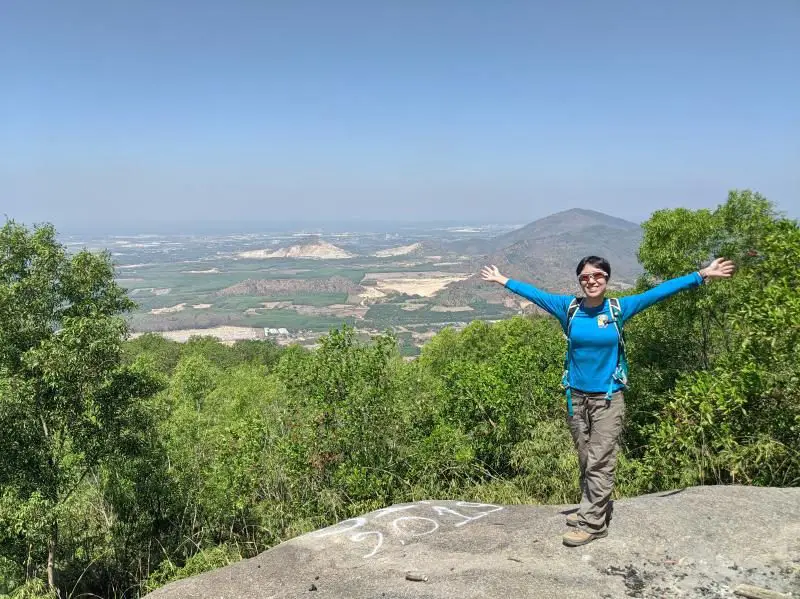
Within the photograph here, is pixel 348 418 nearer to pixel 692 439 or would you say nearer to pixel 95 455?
pixel 95 455

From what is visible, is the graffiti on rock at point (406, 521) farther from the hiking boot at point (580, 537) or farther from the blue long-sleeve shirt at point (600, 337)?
the blue long-sleeve shirt at point (600, 337)

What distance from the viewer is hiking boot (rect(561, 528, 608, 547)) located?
587 cm

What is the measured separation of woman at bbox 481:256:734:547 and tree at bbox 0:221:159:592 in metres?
10.9

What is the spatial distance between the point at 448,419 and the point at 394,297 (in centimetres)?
17522

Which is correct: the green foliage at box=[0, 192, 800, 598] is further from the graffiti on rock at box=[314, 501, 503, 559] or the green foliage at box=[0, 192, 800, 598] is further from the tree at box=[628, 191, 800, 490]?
the graffiti on rock at box=[314, 501, 503, 559]

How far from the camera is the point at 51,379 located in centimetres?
1211

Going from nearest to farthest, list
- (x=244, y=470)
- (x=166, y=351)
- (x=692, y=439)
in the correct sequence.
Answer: (x=692, y=439) < (x=244, y=470) < (x=166, y=351)

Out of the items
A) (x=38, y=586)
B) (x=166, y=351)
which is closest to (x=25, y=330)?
(x=38, y=586)

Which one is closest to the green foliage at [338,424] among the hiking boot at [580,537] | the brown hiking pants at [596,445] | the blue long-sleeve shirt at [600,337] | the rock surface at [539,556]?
the rock surface at [539,556]

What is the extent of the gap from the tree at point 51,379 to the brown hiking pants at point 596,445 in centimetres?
1090

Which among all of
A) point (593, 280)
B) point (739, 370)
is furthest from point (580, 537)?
point (739, 370)

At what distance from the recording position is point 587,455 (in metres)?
5.88

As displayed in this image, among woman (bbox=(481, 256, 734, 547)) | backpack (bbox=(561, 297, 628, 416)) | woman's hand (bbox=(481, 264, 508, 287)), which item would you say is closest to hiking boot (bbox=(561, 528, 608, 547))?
woman (bbox=(481, 256, 734, 547))

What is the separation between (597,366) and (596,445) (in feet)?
2.93
